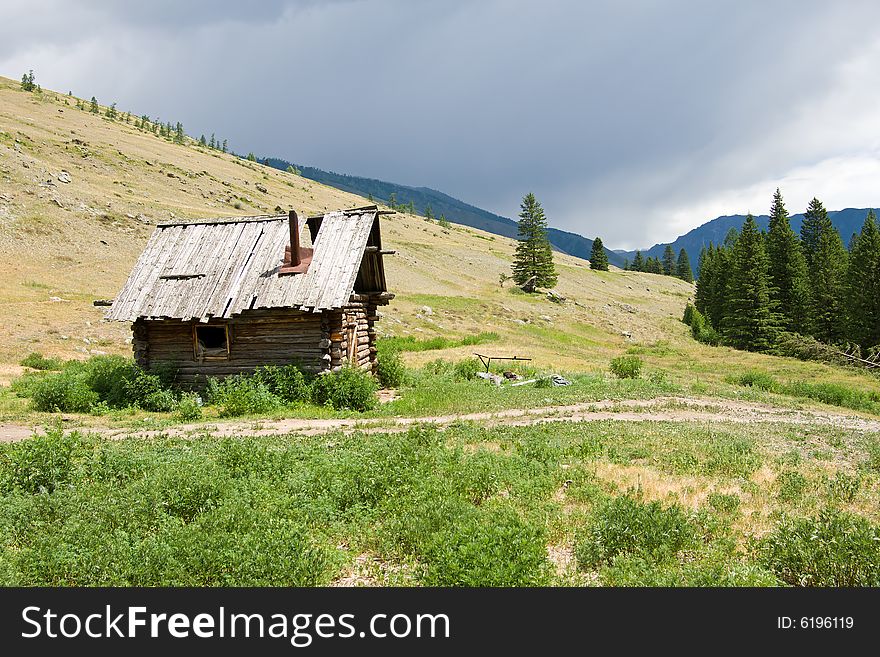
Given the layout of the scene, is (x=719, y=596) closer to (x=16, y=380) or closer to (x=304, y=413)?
(x=304, y=413)

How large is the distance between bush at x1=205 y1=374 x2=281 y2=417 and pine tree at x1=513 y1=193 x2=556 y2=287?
191 ft

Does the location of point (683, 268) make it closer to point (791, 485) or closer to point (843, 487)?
point (843, 487)

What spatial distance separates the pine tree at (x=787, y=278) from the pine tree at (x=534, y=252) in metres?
25.9

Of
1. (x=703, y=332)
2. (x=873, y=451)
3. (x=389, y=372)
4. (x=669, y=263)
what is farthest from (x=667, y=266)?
(x=873, y=451)

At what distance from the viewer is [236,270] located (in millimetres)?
18562

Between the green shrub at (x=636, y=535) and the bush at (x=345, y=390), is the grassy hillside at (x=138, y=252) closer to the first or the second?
the bush at (x=345, y=390)

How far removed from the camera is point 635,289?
323 feet

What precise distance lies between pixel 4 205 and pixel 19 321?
23.3 meters

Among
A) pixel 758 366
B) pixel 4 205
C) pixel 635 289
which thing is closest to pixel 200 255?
pixel 758 366

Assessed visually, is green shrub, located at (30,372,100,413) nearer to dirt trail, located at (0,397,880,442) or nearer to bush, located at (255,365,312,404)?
dirt trail, located at (0,397,880,442)

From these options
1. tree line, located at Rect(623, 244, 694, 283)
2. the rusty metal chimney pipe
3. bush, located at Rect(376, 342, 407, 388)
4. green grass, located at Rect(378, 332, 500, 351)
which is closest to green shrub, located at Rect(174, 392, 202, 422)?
the rusty metal chimney pipe

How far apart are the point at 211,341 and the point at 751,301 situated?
158 ft

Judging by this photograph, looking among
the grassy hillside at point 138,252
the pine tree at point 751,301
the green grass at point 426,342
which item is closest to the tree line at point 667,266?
the grassy hillside at point 138,252

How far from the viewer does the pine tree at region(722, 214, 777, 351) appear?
1893 inches
